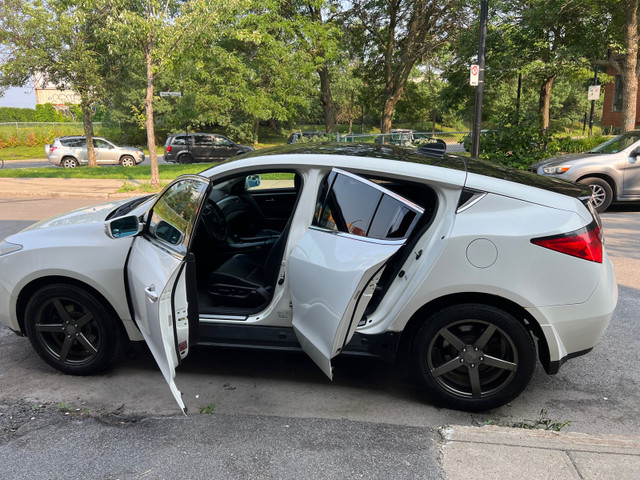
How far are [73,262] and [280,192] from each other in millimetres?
2533

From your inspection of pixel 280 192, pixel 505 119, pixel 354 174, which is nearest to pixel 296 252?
pixel 354 174

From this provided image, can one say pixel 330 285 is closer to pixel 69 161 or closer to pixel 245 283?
pixel 245 283

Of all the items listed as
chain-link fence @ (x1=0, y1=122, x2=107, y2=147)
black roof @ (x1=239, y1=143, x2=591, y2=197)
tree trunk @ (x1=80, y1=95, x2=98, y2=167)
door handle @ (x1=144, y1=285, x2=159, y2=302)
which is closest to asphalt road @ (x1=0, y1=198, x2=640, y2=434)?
door handle @ (x1=144, y1=285, x2=159, y2=302)

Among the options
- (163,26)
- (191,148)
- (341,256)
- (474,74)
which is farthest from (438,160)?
(191,148)

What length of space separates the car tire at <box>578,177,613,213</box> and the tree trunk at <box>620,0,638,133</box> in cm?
682

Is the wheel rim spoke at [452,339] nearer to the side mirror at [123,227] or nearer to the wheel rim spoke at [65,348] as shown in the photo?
the side mirror at [123,227]

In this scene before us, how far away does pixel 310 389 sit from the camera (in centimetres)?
346

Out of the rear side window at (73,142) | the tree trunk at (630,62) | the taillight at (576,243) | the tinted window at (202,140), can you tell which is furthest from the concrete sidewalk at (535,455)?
the rear side window at (73,142)

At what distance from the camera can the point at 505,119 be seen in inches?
575

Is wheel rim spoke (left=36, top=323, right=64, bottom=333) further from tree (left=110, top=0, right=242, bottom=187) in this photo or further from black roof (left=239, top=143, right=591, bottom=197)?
tree (left=110, top=0, right=242, bottom=187)

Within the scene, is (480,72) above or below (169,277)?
above

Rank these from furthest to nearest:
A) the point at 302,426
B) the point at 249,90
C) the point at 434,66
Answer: the point at 434,66, the point at 249,90, the point at 302,426

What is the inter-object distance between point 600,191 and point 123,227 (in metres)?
9.10

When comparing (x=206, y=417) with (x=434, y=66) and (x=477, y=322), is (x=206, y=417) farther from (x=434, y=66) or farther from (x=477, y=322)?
(x=434, y=66)
